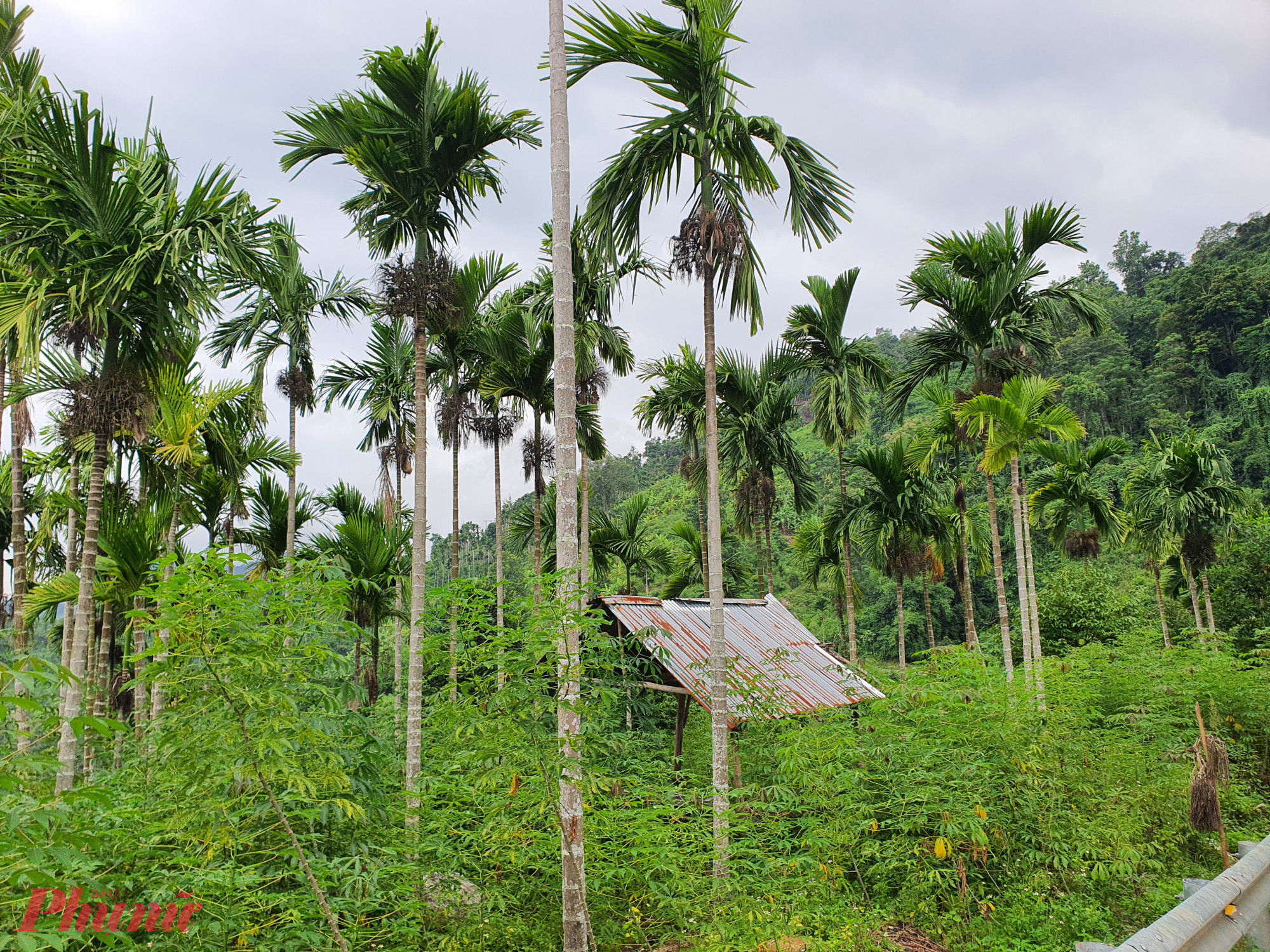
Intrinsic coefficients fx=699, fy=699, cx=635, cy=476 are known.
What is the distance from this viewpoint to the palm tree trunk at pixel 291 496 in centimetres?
1188

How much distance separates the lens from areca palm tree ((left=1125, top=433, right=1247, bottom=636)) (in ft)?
53.6

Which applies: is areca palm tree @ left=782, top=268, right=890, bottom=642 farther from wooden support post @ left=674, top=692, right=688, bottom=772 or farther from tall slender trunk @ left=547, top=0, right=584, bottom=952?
tall slender trunk @ left=547, top=0, right=584, bottom=952

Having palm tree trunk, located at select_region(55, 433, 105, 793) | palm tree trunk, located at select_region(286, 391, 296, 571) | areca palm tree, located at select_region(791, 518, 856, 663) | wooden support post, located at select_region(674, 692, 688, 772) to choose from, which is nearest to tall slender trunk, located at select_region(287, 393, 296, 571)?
palm tree trunk, located at select_region(286, 391, 296, 571)

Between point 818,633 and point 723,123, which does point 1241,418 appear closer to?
point 818,633

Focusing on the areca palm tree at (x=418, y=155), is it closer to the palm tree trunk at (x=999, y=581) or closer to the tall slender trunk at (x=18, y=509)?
the tall slender trunk at (x=18, y=509)

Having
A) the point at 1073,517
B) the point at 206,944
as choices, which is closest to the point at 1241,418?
the point at 1073,517

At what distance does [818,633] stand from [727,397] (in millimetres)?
25151

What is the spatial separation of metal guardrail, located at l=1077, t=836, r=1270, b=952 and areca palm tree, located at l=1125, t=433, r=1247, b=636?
16.2 m

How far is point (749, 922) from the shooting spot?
4.13 meters

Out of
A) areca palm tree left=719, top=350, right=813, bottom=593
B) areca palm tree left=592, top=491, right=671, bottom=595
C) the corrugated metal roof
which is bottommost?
the corrugated metal roof

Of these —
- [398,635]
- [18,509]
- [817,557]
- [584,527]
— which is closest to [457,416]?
[584,527]

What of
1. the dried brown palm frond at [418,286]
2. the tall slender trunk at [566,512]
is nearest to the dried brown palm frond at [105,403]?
the dried brown palm frond at [418,286]

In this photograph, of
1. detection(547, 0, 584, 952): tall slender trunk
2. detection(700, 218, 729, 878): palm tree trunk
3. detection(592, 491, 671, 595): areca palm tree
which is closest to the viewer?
detection(547, 0, 584, 952): tall slender trunk

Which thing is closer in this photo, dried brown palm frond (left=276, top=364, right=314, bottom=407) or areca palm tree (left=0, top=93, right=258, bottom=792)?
areca palm tree (left=0, top=93, right=258, bottom=792)
